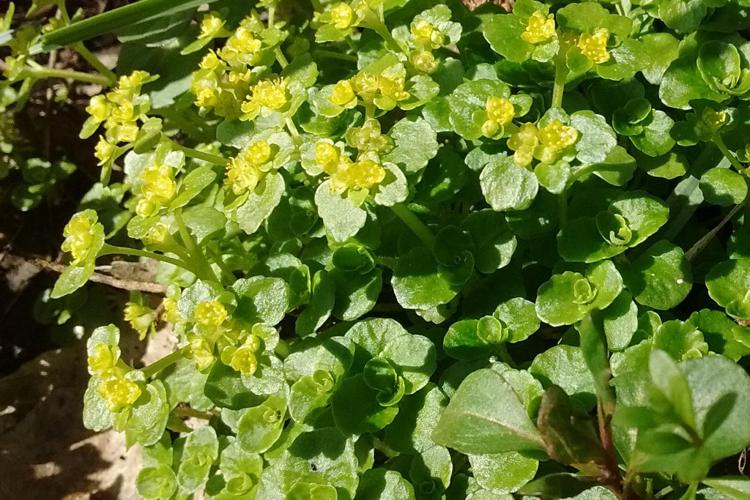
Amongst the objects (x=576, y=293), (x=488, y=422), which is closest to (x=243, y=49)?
(x=576, y=293)

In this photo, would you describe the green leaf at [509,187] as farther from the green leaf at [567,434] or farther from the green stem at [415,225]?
the green leaf at [567,434]

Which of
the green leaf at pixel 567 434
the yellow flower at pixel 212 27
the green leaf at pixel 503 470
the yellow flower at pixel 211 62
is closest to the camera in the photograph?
the green leaf at pixel 567 434

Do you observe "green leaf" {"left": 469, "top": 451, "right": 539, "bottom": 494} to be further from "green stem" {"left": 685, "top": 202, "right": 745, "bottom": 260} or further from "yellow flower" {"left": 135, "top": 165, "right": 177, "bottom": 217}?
"yellow flower" {"left": 135, "top": 165, "right": 177, "bottom": 217}

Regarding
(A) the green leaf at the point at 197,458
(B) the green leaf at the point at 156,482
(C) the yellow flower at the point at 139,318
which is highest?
(C) the yellow flower at the point at 139,318

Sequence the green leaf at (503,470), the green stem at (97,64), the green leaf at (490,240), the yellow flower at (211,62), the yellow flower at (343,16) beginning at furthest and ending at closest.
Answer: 1. the green stem at (97,64)
2. the yellow flower at (211,62)
3. the yellow flower at (343,16)
4. the green leaf at (490,240)
5. the green leaf at (503,470)

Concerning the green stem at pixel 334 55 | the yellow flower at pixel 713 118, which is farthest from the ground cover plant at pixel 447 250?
the green stem at pixel 334 55

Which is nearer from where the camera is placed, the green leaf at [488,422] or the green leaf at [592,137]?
the green leaf at [488,422]
